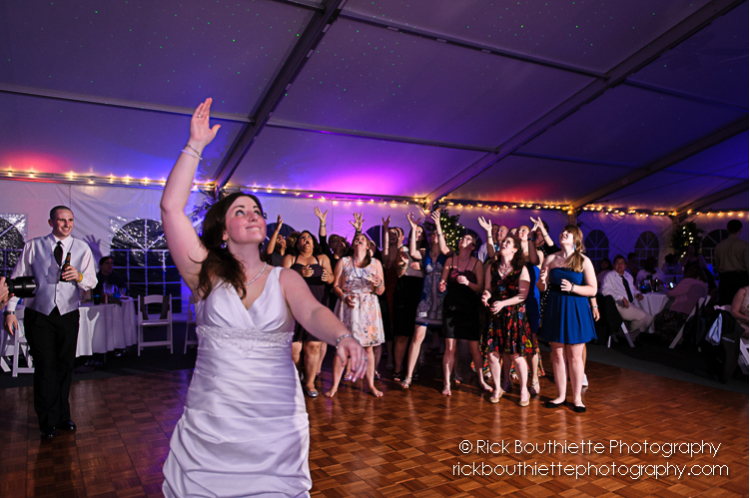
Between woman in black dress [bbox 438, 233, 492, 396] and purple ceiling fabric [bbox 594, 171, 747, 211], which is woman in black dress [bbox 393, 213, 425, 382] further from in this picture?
purple ceiling fabric [bbox 594, 171, 747, 211]

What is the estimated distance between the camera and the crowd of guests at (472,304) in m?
4.06

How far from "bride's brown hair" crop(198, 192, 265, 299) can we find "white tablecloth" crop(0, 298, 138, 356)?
4465 millimetres

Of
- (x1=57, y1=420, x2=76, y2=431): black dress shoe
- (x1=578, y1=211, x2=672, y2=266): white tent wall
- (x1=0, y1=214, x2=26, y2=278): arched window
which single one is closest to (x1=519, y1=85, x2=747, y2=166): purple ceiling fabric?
(x1=578, y1=211, x2=672, y2=266): white tent wall

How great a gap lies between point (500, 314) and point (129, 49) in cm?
450

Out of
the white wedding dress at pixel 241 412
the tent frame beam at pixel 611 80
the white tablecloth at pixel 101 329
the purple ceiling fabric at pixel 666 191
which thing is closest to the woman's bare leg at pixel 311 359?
the white tablecloth at pixel 101 329

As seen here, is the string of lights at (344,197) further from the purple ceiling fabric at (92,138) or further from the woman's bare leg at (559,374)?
the woman's bare leg at (559,374)

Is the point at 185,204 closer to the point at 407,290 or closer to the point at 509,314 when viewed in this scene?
the point at 509,314

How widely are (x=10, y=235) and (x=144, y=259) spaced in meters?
1.88

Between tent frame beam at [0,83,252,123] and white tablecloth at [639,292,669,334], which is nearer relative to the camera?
tent frame beam at [0,83,252,123]

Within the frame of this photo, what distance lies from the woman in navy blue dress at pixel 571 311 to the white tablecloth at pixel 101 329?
14.9 ft

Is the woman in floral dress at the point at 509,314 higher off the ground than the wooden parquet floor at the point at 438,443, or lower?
higher

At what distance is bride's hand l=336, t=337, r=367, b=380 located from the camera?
1267 millimetres

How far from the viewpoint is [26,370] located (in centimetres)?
544

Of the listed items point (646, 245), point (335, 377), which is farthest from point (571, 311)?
point (646, 245)
